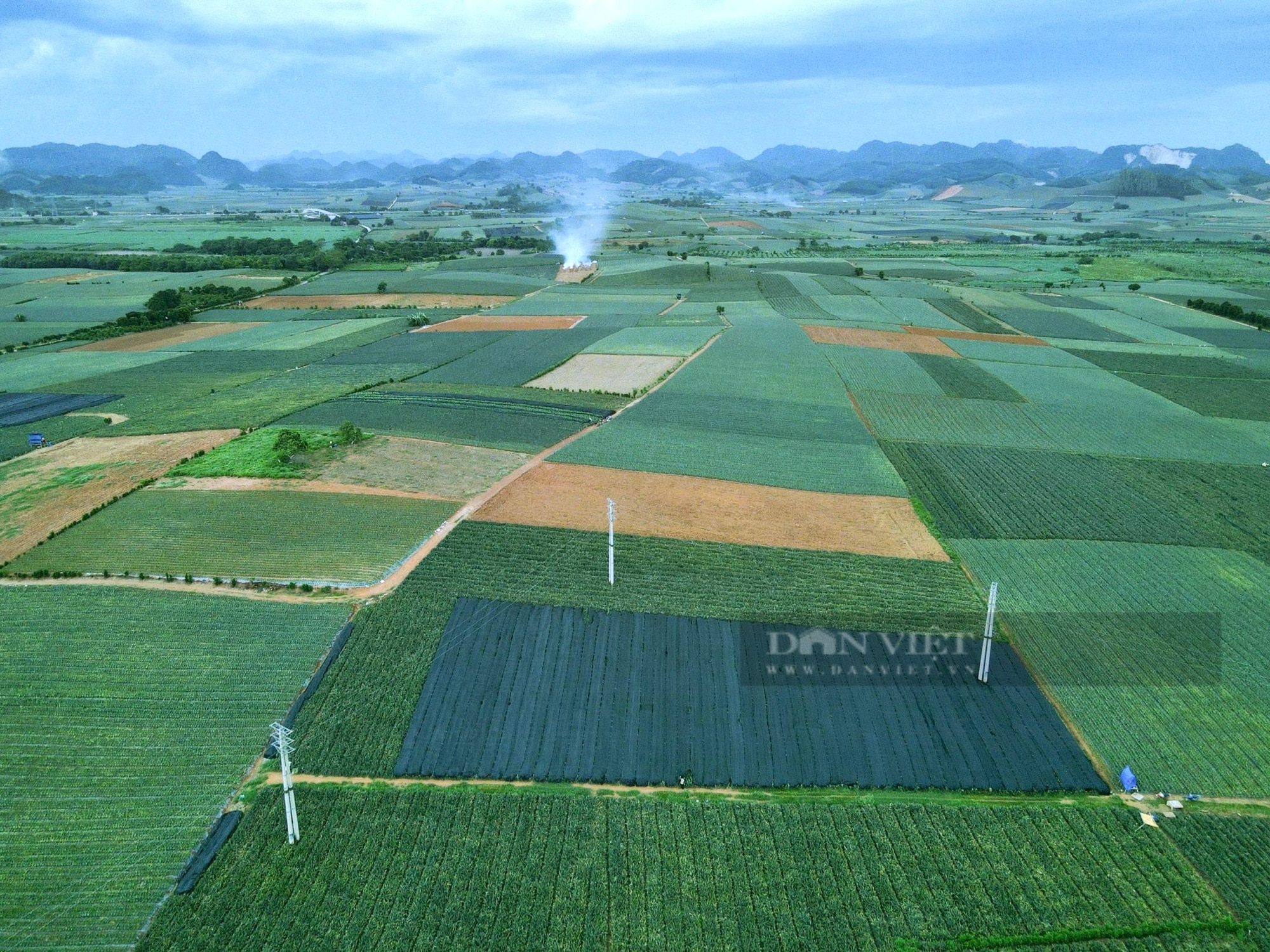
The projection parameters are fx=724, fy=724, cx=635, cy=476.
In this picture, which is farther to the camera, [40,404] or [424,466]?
[40,404]

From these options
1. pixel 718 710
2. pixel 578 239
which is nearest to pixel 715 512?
pixel 718 710

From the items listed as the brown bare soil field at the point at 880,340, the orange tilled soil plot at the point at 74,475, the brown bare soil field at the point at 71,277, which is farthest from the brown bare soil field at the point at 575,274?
the brown bare soil field at the point at 71,277

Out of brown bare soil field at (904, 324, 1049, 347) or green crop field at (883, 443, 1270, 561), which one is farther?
brown bare soil field at (904, 324, 1049, 347)

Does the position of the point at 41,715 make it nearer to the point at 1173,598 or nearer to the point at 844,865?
the point at 844,865

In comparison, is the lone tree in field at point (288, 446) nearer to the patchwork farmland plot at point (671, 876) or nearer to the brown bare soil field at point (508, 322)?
the patchwork farmland plot at point (671, 876)

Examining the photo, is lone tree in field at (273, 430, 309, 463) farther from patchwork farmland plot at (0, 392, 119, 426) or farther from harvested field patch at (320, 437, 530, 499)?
patchwork farmland plot at (0, 392, 119, 426)

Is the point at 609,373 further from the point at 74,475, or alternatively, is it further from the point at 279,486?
the point at 74,475

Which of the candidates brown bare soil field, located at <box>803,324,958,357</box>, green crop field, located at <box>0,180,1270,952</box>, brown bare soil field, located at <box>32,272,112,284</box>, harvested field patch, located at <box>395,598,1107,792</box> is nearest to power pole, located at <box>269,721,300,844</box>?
green crop field, located at <box>0,180,1270,952</box>
